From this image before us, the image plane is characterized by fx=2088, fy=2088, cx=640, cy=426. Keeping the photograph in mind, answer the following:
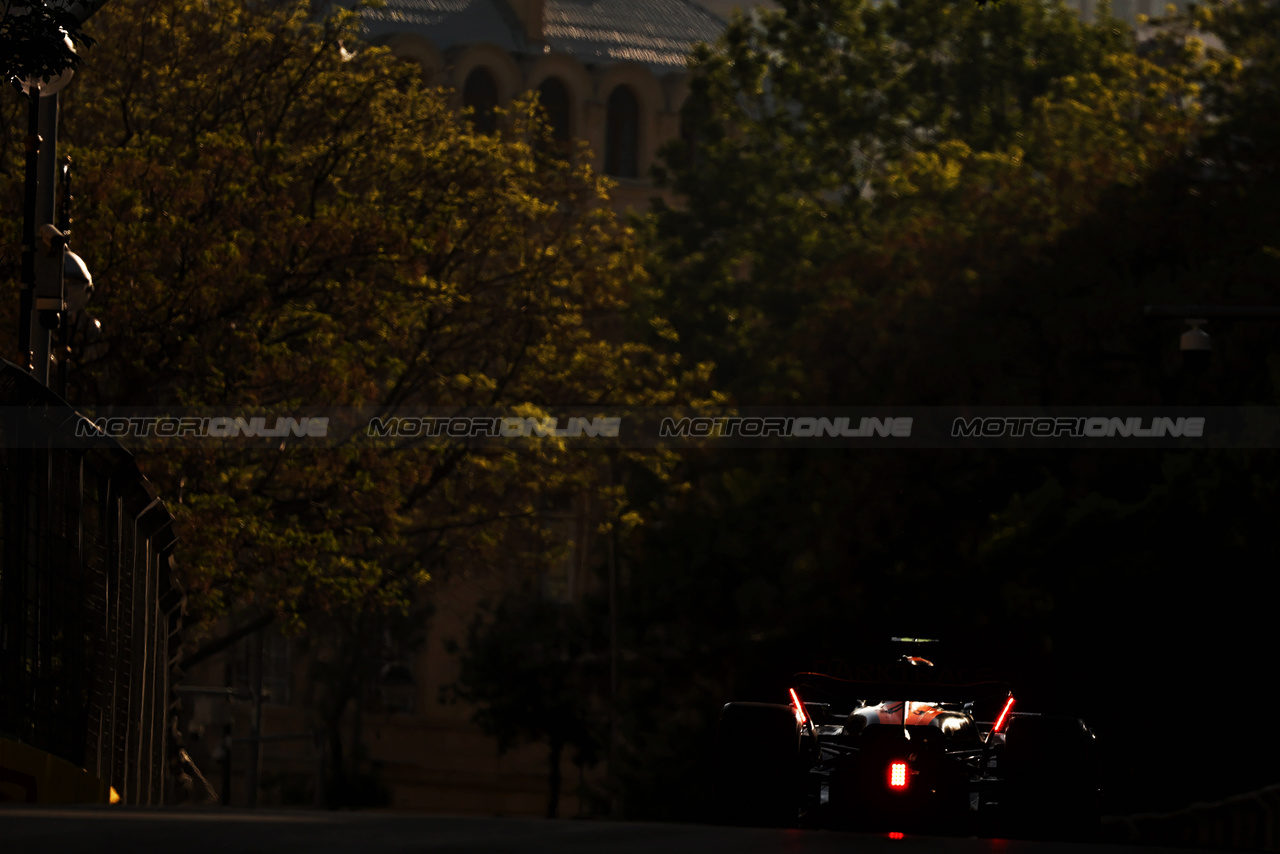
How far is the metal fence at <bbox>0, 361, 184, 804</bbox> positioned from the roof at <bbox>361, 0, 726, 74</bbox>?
154 ft

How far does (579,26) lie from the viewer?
62.9 metres

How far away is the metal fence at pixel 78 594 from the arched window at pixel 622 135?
1908 inches

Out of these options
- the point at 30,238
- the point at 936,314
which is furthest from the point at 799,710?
the point at 936,314

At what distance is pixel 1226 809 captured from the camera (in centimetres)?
2062

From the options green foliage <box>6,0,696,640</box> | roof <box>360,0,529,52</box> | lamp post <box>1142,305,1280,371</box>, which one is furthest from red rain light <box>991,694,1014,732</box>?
Answer: roof <box>360,0,529,52</box>

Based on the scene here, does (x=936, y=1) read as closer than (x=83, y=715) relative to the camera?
No

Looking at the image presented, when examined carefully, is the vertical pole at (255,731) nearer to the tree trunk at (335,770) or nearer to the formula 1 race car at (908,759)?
the tree trunk at (335,770)

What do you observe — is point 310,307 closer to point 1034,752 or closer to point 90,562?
point 90,562

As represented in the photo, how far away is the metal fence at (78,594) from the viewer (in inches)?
343

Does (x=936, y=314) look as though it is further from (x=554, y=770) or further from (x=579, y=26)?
(x=579, y=26)

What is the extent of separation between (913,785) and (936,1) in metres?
Result: 42.8

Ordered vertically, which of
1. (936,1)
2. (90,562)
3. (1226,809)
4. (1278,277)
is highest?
(936,1)

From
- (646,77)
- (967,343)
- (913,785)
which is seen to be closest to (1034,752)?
(913,785)

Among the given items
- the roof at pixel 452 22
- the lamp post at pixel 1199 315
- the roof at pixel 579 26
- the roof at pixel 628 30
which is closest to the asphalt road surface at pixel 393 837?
the lamp post at pixel 1199 315
